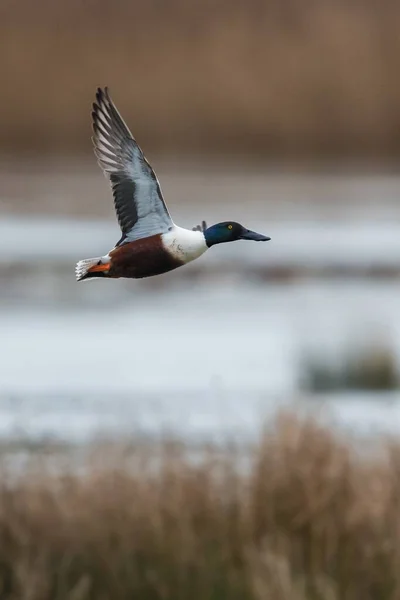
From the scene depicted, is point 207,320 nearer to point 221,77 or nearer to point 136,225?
point 221,77

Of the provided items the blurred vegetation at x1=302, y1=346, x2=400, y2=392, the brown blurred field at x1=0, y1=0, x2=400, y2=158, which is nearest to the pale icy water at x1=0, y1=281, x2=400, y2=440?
the blurred vegetation at x1=302, y1=346, x2=400, y2=392

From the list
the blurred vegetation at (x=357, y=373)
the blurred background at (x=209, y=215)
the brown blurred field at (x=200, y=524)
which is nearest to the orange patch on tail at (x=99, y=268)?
the brown blurred field at (x=200, y=524)

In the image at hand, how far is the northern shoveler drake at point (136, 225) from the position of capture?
2.22 meters

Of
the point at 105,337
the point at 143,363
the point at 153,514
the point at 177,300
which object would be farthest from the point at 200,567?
the point at 177,300

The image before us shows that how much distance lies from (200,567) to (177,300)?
499 inches

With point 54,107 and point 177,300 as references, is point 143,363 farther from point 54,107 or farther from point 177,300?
point 177,300

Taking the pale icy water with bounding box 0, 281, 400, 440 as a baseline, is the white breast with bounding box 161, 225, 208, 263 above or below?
below

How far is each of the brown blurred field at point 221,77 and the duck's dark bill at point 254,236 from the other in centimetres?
852

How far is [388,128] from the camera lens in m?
24.6

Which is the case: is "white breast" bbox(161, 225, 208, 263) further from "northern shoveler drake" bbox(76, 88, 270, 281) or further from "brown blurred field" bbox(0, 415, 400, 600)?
"brown blurred field" bbox(0, 415, 400, 600)

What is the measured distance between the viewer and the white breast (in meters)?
2.21

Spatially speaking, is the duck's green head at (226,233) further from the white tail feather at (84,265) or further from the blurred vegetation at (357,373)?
the blurred vegetation at (357,373)

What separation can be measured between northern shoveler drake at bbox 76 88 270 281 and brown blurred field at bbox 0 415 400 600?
454 centimetres

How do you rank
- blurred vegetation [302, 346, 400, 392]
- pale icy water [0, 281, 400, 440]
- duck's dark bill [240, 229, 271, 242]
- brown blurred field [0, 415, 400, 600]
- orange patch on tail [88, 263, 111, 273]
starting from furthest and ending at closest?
blurred vegetation [302, 346, 400, 392]
pale icy water [0, 281, 400, 440]
brown blurred field [0, 415, 400, 600]
orange patch on tail [88, 263, 111, 273]
duck's dark bill [240, 229, 271, 242]
